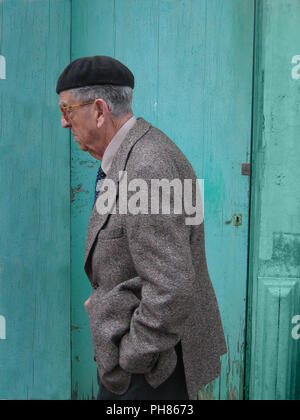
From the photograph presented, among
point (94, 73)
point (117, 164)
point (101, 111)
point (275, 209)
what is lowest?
point (275, 209)

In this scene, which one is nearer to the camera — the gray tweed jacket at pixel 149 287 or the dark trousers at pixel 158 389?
the gray tweed jacket at pixel 149 287

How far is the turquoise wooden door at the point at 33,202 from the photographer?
74.7 inches

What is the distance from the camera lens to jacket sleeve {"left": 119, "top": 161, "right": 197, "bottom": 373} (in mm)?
1062

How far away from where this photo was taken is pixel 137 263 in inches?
43.3

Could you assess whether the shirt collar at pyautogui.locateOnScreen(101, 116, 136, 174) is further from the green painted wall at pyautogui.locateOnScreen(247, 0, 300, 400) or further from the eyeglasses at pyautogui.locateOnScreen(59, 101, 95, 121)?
the green painted wall at pyautogui.locateOnScreen(247, 0, 300, 400)

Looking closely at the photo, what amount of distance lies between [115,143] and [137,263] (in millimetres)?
418

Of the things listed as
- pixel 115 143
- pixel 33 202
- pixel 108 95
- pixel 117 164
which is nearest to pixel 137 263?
pixel 117 164

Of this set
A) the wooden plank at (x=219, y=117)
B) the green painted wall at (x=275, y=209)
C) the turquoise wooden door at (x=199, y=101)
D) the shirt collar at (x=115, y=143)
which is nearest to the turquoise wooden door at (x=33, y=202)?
the turquoise wooden door at (x=199, y=101)

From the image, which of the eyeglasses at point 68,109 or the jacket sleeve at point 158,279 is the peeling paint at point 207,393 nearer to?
the jacket sleeve at point 158,279

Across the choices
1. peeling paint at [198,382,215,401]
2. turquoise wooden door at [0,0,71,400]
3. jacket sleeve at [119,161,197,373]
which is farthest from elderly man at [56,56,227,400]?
peeling paint at [198,382,215,401]

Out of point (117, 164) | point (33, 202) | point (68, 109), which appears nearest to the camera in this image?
point (117, 164)

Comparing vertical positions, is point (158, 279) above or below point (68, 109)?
below

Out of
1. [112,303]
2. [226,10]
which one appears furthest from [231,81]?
[112,303]

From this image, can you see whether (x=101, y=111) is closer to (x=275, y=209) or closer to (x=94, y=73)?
(x=94, y=73)
